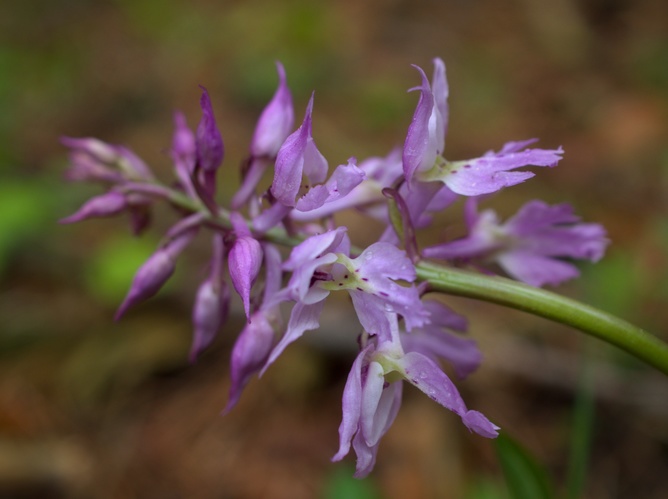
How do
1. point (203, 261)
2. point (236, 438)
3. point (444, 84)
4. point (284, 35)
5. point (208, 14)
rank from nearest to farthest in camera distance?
point (444, 84), point (236, 438), point (203, 261), point (284, 35), point (208, 14)

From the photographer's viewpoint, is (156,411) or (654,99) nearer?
(156,411)

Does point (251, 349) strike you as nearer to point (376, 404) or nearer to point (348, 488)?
point (376, 404)

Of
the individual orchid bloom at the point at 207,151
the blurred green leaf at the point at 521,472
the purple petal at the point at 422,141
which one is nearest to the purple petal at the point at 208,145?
the individual orchid bloom at the point at 207,151

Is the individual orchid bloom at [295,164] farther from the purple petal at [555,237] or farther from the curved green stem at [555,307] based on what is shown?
the purple petal at [555,237]

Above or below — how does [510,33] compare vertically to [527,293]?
below

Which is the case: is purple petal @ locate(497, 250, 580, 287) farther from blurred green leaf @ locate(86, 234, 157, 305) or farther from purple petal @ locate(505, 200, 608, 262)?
blurred green leaf @ locate(86, 234, 157, 305)

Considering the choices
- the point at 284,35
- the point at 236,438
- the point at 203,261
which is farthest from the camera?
the point at 284,35

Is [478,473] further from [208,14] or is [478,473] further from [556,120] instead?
[208,14]

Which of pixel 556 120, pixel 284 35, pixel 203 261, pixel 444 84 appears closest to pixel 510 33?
pixel 556 120
